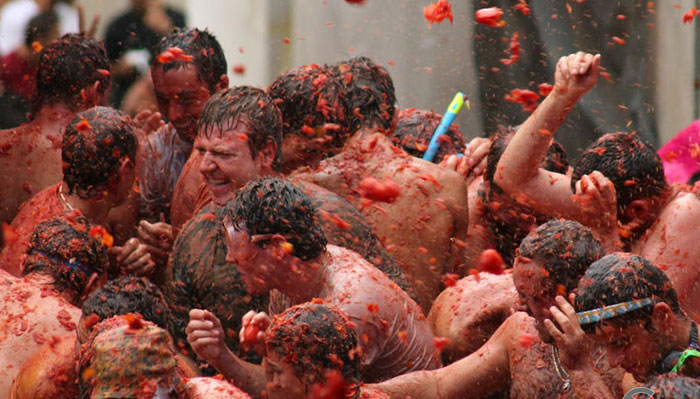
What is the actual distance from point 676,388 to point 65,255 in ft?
8.78

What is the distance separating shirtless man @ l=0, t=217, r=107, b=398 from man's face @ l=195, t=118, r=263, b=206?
0.59m

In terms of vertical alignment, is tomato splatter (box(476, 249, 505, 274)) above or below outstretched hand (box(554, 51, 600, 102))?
below

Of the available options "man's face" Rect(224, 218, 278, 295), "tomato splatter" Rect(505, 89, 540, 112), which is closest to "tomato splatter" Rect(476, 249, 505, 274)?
"man's face" Rect(224, 218, 278, 295)

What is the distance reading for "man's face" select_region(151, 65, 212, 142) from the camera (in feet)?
19.9

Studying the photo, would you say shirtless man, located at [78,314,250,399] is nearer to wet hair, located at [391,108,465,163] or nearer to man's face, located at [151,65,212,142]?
man's face, located at [151,65,212,142]

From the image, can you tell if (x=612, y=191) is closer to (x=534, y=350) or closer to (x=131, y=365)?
(x=534, y=350)

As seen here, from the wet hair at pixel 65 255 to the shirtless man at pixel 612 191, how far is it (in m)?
1.99

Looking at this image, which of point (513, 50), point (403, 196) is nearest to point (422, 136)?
point (403, 196)

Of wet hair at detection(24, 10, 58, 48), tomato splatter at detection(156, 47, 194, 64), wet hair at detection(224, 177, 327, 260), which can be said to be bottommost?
wet hair at detection(24, 10, 58, 48)

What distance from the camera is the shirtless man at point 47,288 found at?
4.44 metres

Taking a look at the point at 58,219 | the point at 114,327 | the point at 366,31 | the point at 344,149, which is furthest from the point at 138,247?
the point at 366,31

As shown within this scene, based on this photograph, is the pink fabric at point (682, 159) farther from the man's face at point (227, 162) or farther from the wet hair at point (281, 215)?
the wet hair at point (281, 215)

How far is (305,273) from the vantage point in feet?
14.3

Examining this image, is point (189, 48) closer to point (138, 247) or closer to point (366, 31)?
point (138, 247)
